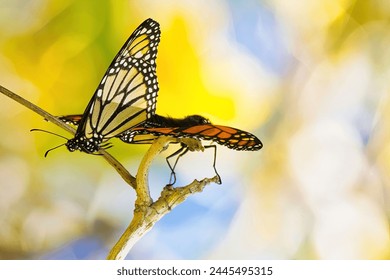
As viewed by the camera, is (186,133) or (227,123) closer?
(186,133)

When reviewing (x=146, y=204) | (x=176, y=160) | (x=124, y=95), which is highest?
(x=124, y=95)

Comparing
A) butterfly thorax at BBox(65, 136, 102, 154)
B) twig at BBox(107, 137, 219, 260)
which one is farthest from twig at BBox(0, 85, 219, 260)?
butterfly thorax at BBox(65, 136, 102, 154)

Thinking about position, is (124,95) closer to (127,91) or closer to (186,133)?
(127,91)

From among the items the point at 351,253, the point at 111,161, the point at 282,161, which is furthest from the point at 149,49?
the point at 351,253

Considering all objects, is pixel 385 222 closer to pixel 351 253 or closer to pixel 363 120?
pixel 351 253

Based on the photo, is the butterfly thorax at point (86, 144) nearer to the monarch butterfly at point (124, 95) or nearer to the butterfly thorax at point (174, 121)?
the monarch butterfly at point (124, 95)

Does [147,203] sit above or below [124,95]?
below

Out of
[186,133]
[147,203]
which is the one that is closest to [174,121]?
[186,133]

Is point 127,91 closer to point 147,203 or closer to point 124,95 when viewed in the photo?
point 124,95
